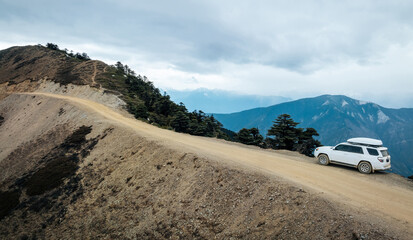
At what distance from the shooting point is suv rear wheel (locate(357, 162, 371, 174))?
14.3 metres

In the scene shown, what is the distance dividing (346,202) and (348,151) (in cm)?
797

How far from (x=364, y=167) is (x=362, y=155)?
34.0 inches

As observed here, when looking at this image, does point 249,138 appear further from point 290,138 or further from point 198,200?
point 198,200

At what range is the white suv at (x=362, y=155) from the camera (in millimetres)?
14070

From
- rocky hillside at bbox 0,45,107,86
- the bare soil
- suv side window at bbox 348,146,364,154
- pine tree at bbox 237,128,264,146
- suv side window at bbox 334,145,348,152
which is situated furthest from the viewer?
rocky hillside at bbox 0,45,107,86

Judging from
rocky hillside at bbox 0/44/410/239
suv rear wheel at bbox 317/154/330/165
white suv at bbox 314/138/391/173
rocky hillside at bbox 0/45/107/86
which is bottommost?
rocky hillside at bbox 0/44/410/239

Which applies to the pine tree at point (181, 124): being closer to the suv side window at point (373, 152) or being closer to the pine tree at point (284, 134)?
the pine tree at point (284, 134)

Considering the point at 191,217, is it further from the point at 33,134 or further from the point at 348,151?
the point at 33,134

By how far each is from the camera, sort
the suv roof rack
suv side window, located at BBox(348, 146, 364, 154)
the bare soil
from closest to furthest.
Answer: the bare soil < the suv roof rack < suv side window, located at BBox(348, 146, 364, 154)

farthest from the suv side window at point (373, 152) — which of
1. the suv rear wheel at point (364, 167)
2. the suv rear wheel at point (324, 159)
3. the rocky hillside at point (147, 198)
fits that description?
the rocky hillside at point (147, 198)

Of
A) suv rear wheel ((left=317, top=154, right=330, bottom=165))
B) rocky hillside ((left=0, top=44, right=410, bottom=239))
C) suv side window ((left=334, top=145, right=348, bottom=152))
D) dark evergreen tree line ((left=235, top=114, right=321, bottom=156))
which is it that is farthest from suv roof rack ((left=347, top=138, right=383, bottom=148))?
dark evergreen tree line ((left=235, top=114, right=321, bottom=156))

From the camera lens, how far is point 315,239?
708cm

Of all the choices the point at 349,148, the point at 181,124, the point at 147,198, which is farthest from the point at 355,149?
the point at 181,124

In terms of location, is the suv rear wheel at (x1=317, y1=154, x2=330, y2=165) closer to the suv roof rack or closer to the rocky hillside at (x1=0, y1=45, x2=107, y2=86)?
the suv roof rack
